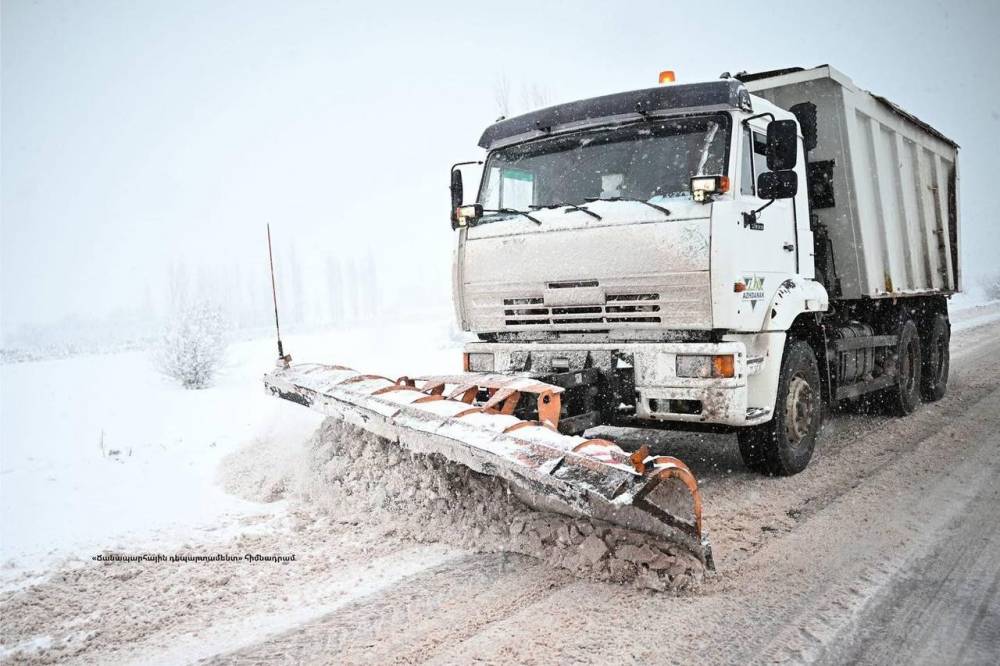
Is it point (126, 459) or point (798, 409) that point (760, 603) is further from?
point (126, 459)

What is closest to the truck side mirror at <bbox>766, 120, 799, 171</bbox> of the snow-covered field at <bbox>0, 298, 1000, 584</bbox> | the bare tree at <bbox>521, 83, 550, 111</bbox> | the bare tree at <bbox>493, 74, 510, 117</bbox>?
the snow-covered field at <bbox>0, 298, 1000, 584</bbox>

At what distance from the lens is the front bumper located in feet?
13.8

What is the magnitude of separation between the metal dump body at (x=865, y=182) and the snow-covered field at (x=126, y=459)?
5.68 metres

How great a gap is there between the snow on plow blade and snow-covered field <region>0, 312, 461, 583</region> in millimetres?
1232

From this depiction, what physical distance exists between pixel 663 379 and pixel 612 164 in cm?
163

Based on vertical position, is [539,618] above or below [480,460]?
below

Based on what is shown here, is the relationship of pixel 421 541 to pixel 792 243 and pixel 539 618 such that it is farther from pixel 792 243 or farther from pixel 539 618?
pixel 792 243

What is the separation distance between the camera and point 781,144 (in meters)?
4.39

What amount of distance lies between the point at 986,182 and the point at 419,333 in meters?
122

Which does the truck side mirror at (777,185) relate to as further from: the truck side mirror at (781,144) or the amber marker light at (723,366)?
the amber marker light at (723,366)

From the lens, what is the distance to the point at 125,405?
40.8 feet

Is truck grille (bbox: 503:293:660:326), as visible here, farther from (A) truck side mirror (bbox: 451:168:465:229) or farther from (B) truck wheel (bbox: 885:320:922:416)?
(B) truck wheel (bbox: 885:320:922:416)

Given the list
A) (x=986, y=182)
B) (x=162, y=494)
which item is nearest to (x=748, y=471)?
(x=162, y=494)

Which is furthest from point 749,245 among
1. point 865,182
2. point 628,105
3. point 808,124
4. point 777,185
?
point 865,182
